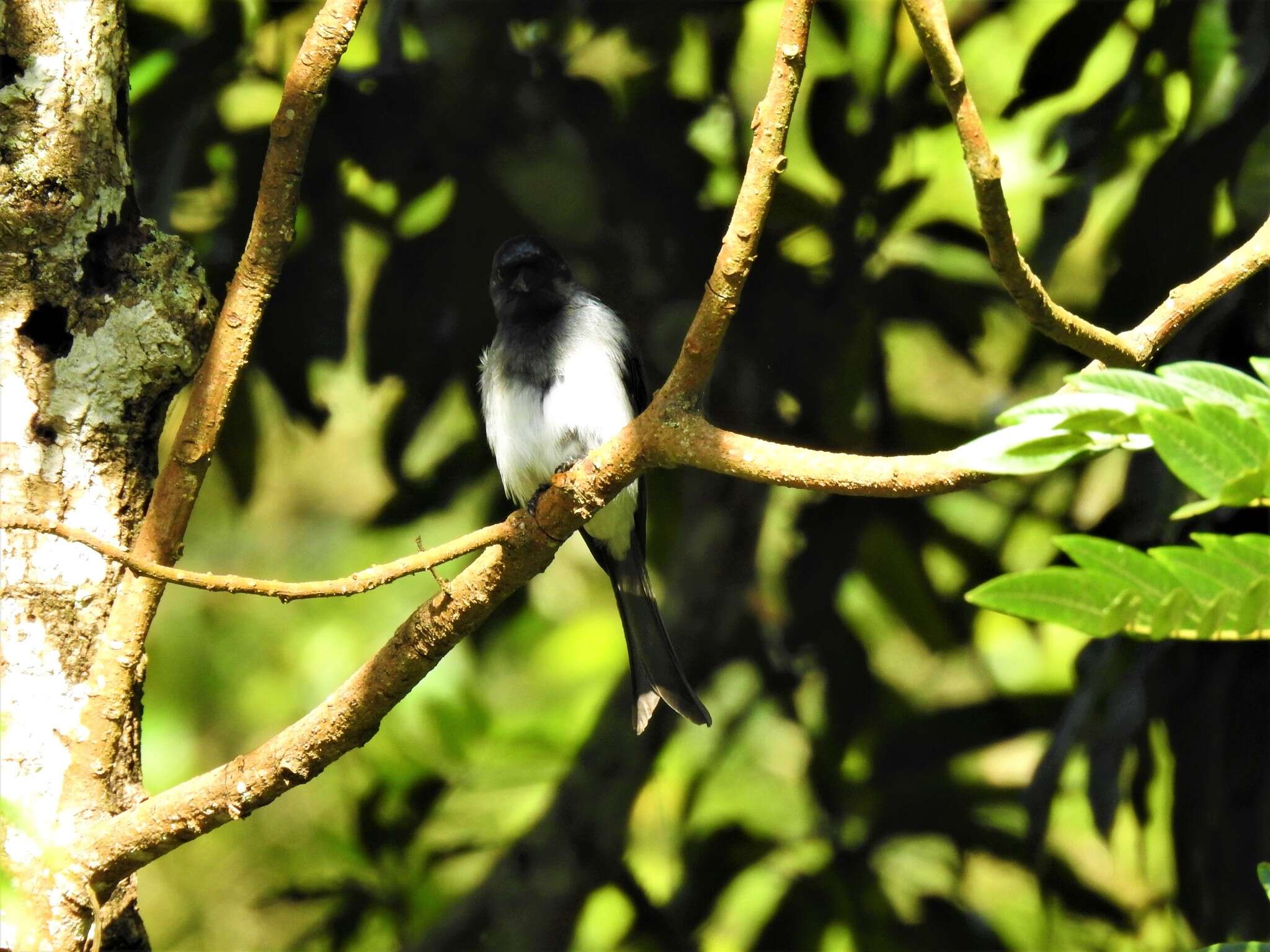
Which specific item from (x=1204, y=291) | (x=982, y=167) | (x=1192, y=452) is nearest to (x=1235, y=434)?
(x=1192, y=452)

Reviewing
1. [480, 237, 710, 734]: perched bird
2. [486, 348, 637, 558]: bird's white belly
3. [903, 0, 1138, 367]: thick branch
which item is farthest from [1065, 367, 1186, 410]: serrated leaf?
[486, 348, 637, 558]: bird's white belly

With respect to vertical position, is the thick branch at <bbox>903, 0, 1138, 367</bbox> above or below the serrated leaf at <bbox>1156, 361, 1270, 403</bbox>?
above

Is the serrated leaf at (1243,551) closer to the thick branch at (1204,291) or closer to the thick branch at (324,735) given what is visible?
the thick branch at (1204,291)

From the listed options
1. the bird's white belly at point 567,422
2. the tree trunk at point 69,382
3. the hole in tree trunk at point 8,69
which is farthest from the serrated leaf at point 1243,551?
the hole in tree trunk at point 8,69

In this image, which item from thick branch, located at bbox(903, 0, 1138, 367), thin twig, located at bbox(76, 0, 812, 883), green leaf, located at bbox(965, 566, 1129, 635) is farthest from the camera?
thin twig, located at bbox(76, 0, 812, 883)

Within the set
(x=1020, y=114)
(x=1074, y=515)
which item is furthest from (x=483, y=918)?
(x=1020, y=114)

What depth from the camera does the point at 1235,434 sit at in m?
0.83

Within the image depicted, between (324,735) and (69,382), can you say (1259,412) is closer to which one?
(324,735)

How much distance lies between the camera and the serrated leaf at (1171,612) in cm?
79

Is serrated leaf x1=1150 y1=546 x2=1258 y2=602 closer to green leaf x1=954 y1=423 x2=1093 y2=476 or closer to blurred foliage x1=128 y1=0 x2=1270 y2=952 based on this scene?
green leaf x1=954 y1=423 x2=1093 y2=476

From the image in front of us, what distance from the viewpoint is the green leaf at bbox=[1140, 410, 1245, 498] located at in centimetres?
82

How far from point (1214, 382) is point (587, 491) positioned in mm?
1008

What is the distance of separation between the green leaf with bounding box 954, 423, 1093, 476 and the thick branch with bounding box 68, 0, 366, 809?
1.43 metres

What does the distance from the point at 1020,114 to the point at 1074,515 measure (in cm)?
113
